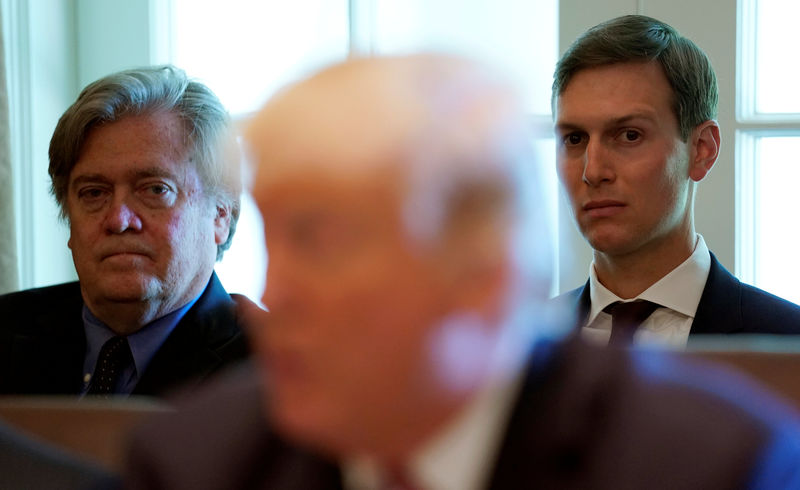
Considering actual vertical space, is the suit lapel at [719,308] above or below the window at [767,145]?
below

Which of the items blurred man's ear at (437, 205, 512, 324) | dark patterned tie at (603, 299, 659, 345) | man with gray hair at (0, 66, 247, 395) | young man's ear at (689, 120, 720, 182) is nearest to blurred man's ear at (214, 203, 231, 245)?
man with gray hair at (0, 66, 247, 395)

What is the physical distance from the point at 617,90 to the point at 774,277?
868 millimetres

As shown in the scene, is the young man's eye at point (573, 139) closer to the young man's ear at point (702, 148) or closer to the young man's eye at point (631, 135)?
the young man's eye at point (631, 135)

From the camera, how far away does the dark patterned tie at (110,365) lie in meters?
1.68

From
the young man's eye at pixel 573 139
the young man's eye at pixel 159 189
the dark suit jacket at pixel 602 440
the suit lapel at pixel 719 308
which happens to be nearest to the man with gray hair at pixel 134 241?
the young man's eye at pixel 159 189

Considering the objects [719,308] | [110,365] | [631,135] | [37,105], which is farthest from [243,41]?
[719,308]

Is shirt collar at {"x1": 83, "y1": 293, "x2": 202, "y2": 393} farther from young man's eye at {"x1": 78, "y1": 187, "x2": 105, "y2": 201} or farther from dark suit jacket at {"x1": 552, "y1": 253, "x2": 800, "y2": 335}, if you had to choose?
dark suit jacket at {"x1": 552, "y1": 253, "x2": 800, "y2": 335}

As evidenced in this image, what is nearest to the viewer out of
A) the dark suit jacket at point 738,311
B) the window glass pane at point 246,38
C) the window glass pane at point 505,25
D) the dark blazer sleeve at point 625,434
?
the dark blazer sleeve at point 625,434

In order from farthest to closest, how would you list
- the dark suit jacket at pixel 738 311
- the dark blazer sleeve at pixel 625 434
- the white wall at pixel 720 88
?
the white wall at pixel 720 88 → the dark suit jacket at pixel 738 311 → the dark blazer sleeve at pixel 625 434

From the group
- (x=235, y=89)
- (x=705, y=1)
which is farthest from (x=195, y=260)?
(x=705, y=1)

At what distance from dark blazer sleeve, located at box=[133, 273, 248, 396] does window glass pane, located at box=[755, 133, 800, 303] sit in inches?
49.8

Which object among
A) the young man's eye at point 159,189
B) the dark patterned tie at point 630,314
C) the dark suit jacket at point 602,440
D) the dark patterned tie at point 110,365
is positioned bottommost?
the dark patterned tie at point 110,365

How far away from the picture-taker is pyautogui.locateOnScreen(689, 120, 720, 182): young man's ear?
68.6 inches

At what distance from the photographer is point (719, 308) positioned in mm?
1607
